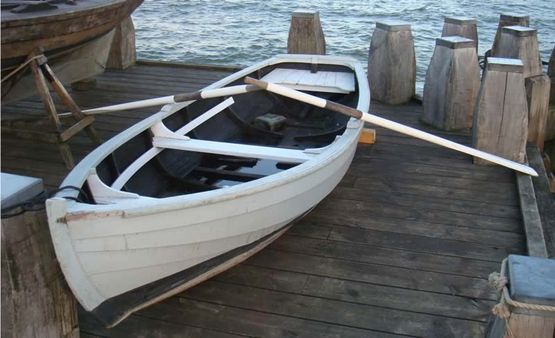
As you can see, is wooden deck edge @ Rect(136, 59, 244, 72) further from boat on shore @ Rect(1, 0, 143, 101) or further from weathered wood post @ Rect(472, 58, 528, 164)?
weathered wood post @ Rect(472, 58, 528, 164)

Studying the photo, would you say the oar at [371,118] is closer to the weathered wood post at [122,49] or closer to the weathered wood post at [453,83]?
the weathered wood post at [453,83]

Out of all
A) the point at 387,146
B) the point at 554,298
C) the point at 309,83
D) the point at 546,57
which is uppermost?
the point at 554,298

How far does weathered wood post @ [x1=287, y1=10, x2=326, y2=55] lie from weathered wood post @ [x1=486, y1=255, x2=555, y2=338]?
4657 millimetres

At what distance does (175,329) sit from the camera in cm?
243

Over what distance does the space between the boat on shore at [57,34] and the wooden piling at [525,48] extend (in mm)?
3035

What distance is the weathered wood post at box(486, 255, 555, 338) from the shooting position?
1448 millimetres

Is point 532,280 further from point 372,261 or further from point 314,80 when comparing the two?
point 314,80

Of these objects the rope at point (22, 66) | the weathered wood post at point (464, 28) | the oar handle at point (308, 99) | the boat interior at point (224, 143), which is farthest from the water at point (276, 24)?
the rope at point (22, 66)

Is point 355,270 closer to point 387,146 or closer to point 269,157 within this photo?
point 269,157

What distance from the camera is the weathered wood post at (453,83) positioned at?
4.48m

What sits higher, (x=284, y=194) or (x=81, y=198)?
(x=81, y=198)

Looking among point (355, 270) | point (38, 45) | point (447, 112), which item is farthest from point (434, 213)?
point (38, 45)

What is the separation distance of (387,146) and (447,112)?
628 millimetres

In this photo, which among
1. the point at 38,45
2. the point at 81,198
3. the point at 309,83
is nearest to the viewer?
the point at 81,198
